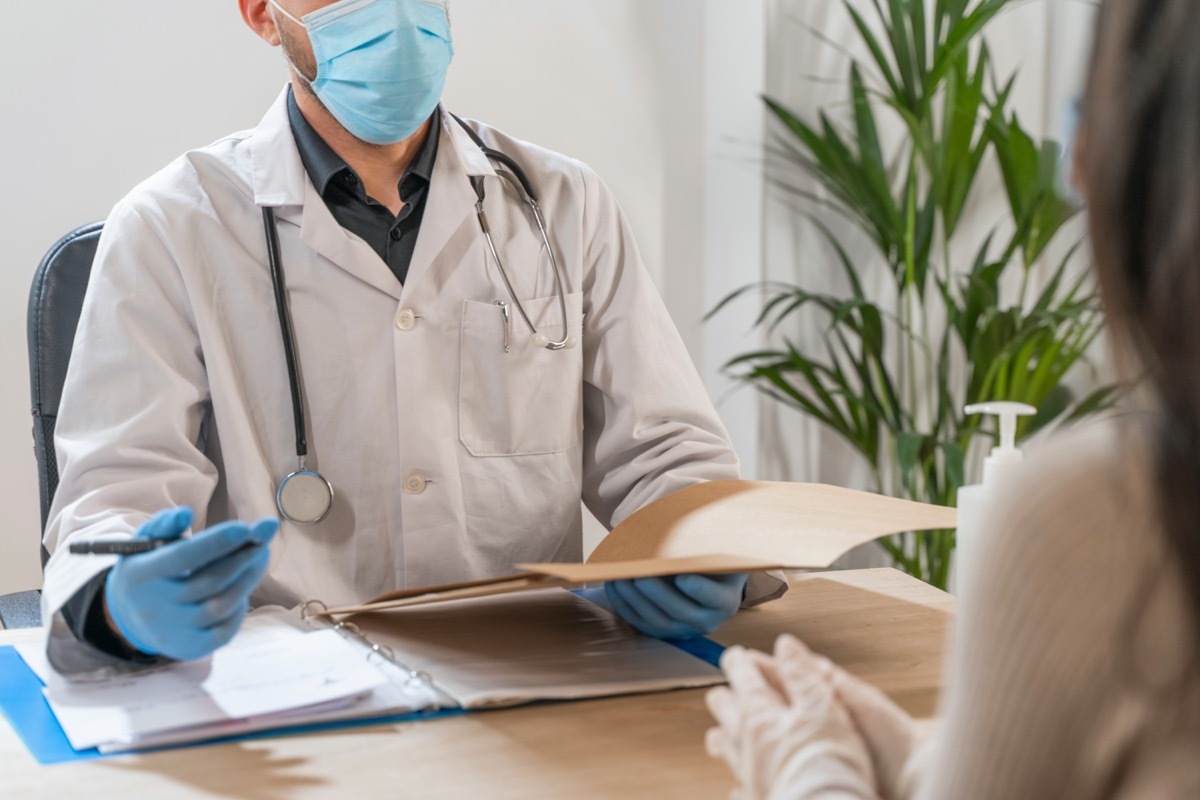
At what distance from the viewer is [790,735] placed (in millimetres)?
723

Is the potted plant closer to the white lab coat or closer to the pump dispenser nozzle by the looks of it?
the white lab coat

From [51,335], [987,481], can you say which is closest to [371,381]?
[51,335]

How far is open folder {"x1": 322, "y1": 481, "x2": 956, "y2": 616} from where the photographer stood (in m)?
1.00

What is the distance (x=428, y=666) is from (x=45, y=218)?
5.22 feet

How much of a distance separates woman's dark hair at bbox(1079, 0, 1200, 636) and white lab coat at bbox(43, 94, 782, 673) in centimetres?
92

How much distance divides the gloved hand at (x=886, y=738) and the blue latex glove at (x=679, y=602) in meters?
0.33

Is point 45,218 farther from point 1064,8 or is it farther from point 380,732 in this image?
point 1064,8

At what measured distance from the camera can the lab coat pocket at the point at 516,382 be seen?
57.9 inches

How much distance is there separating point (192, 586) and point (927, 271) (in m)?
2.04

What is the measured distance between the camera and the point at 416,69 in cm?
150

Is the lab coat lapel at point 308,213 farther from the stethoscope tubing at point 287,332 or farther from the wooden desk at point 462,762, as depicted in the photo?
the wooden desk at point 462,762

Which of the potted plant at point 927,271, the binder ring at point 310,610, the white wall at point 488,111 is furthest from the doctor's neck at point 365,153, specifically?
the potted plant at point 927,271

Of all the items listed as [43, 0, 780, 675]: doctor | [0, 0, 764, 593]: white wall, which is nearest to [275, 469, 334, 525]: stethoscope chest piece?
[43, 0, 780, 675]: doctor

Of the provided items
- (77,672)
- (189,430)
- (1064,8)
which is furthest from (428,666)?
(1064,8)
